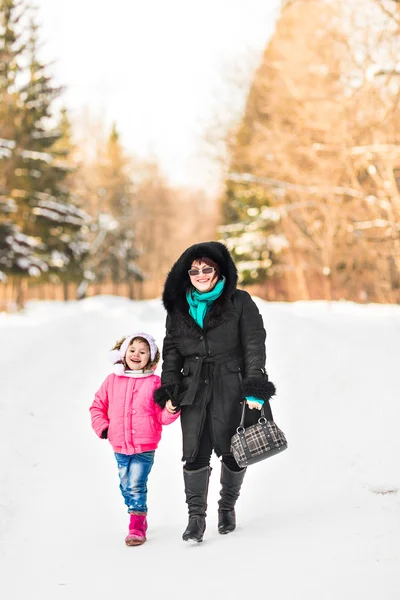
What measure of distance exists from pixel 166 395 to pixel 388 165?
1169 centimetres

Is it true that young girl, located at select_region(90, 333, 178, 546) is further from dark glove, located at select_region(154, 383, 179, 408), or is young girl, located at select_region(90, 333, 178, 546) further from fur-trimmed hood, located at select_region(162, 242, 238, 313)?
fur-trimmed hood, located at select_region(162, 242, 238, 313)

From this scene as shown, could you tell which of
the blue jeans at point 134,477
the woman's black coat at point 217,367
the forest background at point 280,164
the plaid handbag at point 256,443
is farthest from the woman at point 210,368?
the forest background at point 280,164

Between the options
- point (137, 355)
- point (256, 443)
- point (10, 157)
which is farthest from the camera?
point (10, 157)

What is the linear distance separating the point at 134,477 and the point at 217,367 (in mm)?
973

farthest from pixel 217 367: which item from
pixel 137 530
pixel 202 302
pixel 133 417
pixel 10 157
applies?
pixel 10 157

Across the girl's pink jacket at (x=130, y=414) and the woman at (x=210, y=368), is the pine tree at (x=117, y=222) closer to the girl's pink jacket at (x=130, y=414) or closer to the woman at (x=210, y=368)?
the girl's pink jacket at (x=130, y=414)

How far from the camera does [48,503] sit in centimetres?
566

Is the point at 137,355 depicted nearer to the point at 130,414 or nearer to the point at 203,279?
the point at 130,414

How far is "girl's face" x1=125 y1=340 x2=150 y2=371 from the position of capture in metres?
4.96

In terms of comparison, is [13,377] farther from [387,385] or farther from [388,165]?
[388,165]

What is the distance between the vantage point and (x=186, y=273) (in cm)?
491

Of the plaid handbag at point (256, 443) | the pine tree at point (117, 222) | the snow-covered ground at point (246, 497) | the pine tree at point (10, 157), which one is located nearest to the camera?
the snow-covered ground at point (246, 497)

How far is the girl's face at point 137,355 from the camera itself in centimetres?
496

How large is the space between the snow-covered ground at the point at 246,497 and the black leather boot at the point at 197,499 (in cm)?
12
